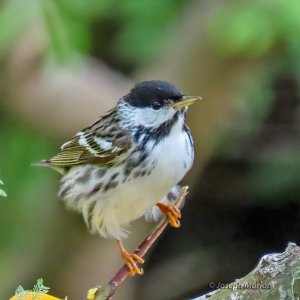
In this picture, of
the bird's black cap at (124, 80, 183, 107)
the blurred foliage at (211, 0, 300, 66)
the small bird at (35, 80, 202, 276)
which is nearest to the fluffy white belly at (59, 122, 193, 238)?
the small bird at (35, 80, 202, 276)

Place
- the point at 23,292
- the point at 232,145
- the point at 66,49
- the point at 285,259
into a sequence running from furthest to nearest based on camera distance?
the point at 232,145 → the point at 66,49 → the point at 285,259 → the point at 23,292

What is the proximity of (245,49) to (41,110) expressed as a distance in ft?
3.96

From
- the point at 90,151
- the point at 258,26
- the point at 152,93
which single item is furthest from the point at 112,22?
the point at 152,93

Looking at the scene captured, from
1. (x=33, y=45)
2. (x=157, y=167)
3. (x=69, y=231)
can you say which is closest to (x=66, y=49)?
(x=33, y=45)

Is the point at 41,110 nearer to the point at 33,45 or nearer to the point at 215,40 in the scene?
the point at 33,45

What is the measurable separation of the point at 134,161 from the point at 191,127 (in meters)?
2.40

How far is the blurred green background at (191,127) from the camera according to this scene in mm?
5539

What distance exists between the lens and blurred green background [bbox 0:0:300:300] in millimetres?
5539

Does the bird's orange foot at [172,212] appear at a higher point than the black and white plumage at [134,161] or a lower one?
lower

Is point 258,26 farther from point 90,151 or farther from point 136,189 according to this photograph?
point 136,189

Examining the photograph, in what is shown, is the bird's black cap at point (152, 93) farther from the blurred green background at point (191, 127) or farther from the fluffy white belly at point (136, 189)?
the blurred green background at point (191, 127)

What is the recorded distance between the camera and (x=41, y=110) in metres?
5.71

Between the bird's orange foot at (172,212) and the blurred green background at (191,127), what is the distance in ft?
6.82

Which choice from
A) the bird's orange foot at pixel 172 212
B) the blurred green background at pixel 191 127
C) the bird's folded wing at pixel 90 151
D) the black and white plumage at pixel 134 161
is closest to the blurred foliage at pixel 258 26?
the blurred green background at pixel 191 127
